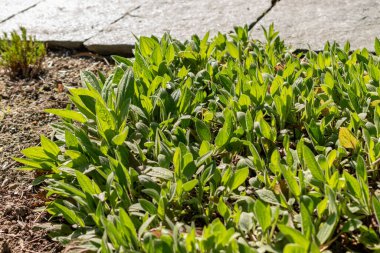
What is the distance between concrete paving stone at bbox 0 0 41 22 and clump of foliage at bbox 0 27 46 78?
1.23 m

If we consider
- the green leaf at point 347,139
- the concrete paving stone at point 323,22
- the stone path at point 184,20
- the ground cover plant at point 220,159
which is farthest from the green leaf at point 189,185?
the stone path at point 184,20

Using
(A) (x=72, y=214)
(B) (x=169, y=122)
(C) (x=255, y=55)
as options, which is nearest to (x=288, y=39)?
(C) (x=255, y=55)

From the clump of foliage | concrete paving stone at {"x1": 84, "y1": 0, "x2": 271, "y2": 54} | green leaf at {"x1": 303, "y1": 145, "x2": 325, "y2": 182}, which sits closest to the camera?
green leaf at {"x1": 303, "y1": 145, "x2": 325, "y2": 182}

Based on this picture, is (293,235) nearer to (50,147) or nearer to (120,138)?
(120,138)

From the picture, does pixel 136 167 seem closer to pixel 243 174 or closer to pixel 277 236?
pixel 243 174

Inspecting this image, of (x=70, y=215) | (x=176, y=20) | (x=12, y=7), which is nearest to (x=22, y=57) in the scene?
(x=176, y=20)

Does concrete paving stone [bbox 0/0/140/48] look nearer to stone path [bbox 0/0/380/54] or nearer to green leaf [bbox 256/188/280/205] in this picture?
stone path [bbox 0/0/380/54]

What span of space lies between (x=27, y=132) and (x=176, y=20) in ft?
5.76

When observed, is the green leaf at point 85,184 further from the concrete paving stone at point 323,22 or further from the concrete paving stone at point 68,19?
the concrete paving stone at point 68,19

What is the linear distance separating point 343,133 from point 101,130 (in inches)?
36.9

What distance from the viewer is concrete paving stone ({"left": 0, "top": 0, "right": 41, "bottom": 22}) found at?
4.76 m

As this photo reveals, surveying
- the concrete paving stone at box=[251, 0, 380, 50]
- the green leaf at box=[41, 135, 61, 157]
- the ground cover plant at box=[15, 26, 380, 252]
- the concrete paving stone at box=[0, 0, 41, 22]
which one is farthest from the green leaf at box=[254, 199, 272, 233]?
the concrete paving stone at box=[0, 0, 41, 22]

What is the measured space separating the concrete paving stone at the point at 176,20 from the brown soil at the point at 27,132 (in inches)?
8.1

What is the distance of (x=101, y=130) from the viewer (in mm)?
2191
